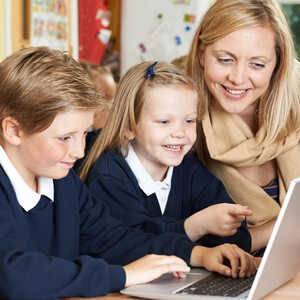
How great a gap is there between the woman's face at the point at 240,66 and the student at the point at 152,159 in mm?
151

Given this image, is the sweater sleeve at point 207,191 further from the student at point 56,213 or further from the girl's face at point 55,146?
the girl's face at point 55,146

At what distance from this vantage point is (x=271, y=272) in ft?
3.81

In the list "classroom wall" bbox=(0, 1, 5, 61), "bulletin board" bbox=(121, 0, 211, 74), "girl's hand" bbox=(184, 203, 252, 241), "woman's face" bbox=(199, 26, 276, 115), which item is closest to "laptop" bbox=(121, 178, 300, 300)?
"girl's hand" bbox=(184, 203, 252, 241)

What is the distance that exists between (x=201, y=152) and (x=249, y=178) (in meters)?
0.17

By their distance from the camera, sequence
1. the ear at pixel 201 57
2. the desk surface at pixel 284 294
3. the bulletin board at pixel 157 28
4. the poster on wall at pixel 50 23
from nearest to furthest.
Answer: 1. the desk surface at pixel 284 294
2. the ear at pixel 201 57
3. the poster on wall at pixel 50 23
4. the bulletin board at pixel 157 28

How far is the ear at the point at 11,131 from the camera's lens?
53.4 inches

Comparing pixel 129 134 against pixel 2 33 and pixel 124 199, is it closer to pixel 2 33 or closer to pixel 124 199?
pixel 124 199

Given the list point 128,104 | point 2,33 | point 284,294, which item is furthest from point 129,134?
point 2,33

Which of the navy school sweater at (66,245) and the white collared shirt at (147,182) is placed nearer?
the navy school sweater at (66,245)

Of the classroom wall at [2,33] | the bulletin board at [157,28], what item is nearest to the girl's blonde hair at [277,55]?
the classroom wall at [2,33]

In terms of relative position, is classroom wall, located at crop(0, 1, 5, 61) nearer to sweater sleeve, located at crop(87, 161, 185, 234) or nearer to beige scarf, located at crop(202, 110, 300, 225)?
beige scarf, located at crop(202, 110, 300, 225)

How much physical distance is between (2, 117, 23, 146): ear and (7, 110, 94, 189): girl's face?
0.03 feet

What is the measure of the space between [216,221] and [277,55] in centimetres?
61

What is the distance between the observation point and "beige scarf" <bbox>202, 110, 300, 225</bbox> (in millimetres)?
1988
